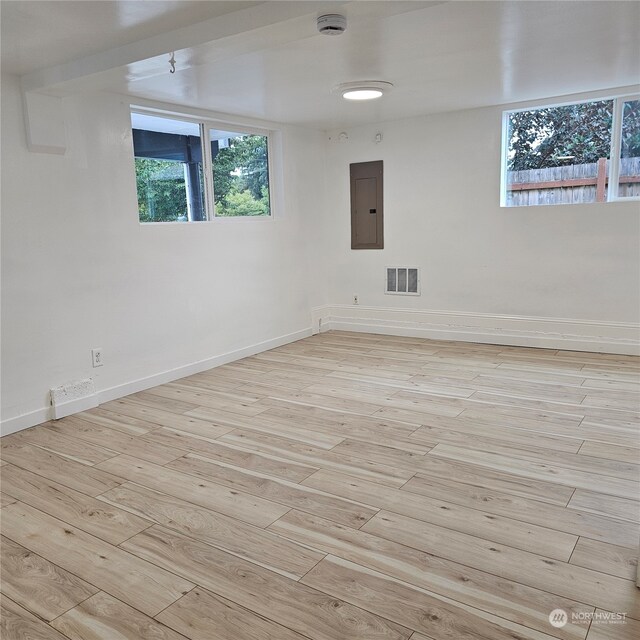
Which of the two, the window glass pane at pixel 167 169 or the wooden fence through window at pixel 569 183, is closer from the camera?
the window glass pane at pixel 167 169

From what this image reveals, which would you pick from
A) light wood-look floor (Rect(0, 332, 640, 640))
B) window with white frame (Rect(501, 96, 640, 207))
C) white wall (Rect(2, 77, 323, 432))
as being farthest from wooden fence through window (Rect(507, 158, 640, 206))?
white wall (Rect(2, 77, 323, 432))

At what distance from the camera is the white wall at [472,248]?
193 inches

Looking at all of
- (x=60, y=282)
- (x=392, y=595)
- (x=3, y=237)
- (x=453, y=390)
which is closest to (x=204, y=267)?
(x=60, y=282)

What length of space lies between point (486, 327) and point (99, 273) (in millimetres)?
3689

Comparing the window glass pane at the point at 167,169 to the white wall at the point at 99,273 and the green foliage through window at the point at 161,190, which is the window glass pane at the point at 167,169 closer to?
the green foliage through window at the point at 161,190

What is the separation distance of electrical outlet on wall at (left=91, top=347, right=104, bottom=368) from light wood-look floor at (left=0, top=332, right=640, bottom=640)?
31 centimetres

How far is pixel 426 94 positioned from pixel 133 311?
2987 millimetres

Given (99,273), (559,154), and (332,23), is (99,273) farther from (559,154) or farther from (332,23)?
(559,154)

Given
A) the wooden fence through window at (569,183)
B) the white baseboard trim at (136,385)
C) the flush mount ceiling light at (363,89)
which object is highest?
the flush mount ceiling light at (363,89)

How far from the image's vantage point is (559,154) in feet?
16.5

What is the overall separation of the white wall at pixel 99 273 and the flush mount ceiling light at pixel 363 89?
159cm

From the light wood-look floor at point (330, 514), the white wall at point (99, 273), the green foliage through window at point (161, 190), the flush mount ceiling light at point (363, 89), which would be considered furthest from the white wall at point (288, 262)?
the flush mount ceiling light at point (363, 89)

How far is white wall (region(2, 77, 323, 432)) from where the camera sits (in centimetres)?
344

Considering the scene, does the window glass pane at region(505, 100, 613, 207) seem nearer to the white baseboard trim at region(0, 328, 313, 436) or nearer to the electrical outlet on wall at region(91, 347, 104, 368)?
the white baseboard trim at region(0, 328, 313, 436)
